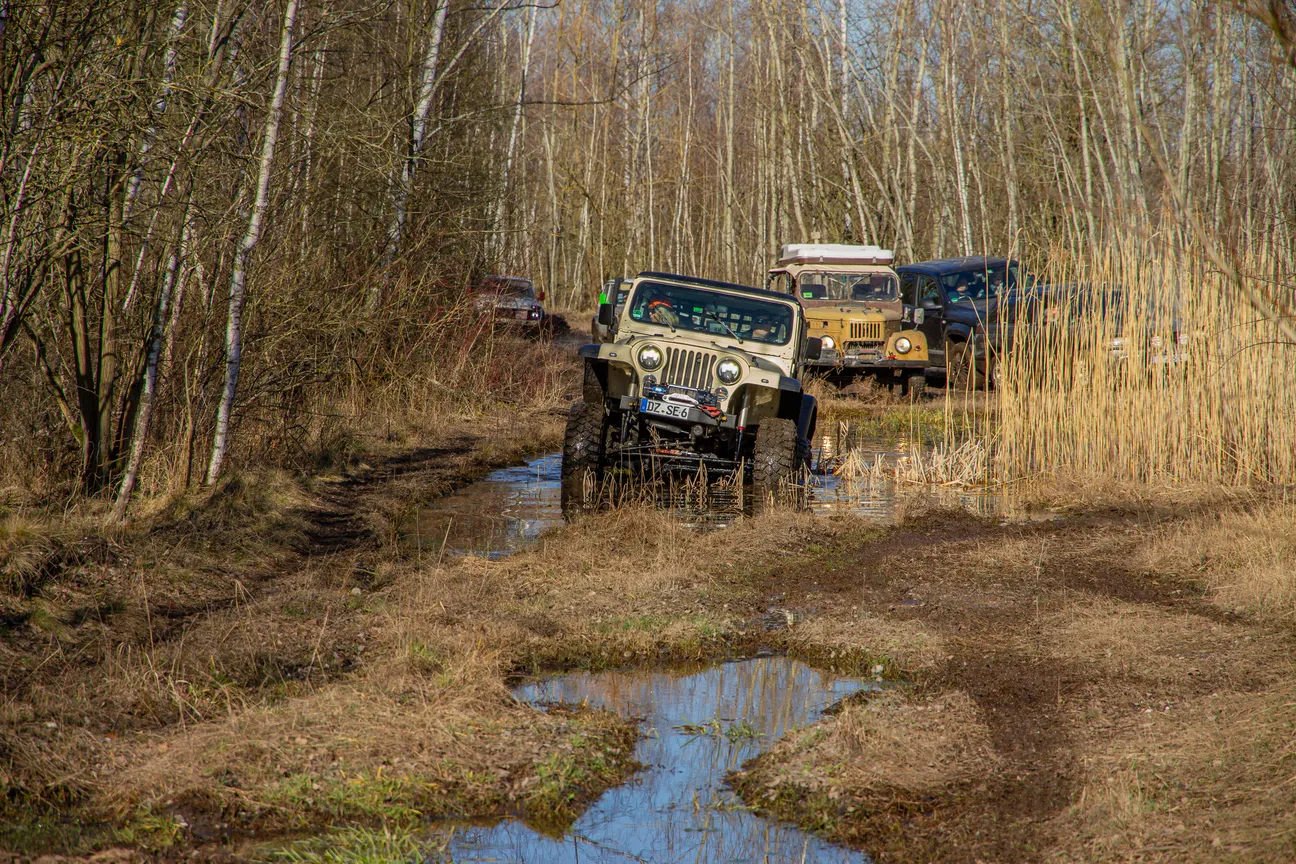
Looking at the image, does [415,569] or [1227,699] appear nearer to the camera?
[1227,699]

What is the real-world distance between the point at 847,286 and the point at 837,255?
996 millimetres

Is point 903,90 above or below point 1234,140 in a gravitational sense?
above

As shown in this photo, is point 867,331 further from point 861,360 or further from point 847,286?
point 847,286

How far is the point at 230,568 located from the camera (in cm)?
649

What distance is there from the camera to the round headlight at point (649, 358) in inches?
360

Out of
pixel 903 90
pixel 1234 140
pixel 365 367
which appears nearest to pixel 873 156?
pixel 903 90

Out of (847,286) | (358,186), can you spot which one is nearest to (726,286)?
(358,186)

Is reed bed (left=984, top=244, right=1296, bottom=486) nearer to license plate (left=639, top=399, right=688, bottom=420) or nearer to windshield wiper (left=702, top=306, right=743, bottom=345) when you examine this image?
windshield wiper (left=702, top=306, right=743, bottom=345)

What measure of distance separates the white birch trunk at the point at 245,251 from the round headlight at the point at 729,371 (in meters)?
3.41

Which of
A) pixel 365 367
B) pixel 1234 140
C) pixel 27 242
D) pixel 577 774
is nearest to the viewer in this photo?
pixel 577 774

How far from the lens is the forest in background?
6.08 m

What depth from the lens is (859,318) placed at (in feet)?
53.6

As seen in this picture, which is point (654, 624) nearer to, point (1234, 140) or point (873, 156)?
point (1234, 140)

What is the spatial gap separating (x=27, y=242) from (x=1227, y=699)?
5738 mm
